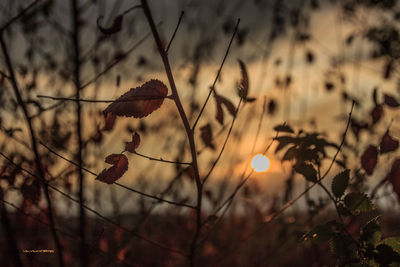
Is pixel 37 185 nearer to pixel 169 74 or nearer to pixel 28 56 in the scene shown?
pixel 169 74

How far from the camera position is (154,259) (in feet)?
20.7

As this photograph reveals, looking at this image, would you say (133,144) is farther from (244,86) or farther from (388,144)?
(388,144)

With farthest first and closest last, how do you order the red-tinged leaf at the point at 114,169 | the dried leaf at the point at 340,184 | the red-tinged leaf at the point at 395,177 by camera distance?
the red-tinged leaf at the point at 395,177, the dried leaf at the point at 340,184, the red-tinged leaf at the point at 114,169

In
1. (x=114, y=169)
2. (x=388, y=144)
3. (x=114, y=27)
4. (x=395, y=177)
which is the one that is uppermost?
(x=114, y=27)

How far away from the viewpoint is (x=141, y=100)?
1343 millimetres

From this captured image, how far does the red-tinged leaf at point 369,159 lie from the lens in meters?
1.94

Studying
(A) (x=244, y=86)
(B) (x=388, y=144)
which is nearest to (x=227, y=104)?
(A) (x=244, y=86)

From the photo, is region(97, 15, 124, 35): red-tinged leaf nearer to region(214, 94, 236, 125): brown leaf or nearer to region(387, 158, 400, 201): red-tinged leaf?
region(214, 94, 236, 125): brown leaf

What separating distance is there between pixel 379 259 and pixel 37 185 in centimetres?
143

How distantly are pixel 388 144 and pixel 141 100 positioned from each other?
3.54 ft

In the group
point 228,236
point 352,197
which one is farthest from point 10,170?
point 228,236

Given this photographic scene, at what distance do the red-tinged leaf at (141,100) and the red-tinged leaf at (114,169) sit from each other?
20 centimetres

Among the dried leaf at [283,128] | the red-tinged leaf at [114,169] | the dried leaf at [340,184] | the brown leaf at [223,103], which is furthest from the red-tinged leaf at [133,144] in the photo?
the dried leaf at [340,184]

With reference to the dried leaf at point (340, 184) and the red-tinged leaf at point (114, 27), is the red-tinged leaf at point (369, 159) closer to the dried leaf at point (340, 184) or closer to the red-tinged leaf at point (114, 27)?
the dried leaf at point (340, 184)
